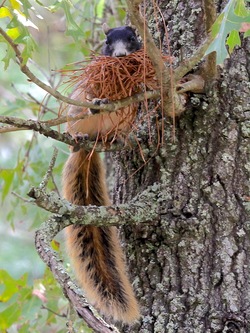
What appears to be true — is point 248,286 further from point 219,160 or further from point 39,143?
point 39,143

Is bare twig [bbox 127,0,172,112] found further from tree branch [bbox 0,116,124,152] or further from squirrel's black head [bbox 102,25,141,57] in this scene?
squirrel's black head [bbox 102,25,141,57]

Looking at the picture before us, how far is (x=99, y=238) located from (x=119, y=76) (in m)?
0.46

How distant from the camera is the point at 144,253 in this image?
165cm

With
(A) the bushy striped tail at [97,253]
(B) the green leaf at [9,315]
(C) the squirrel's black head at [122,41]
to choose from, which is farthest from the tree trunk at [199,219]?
(B) the green leaf at [9,315]

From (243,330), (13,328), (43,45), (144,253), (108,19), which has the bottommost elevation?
(13,328)

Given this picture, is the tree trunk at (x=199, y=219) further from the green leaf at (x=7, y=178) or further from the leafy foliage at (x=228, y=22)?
the green leaf at (x=7, y=178)

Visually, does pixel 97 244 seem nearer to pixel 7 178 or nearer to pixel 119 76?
pixel 119 76

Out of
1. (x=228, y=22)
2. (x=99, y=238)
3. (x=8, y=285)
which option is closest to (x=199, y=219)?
(x=99, y=238)

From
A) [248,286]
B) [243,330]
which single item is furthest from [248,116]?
[243,330]

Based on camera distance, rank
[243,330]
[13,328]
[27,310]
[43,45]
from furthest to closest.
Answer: [43,45] < [13,328] < [27,310] < [243,330]

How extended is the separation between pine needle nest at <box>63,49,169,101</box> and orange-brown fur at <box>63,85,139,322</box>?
71 mm

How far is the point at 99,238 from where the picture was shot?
1759 mm

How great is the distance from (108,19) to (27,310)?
1.60 metres

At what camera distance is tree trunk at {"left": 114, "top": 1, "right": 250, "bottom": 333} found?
5.05ft
